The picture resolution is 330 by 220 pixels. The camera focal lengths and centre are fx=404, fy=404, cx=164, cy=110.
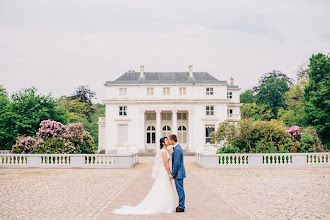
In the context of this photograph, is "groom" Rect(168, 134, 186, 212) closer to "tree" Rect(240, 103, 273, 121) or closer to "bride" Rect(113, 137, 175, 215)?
"bride" Rect(113, 137, 175, 215)

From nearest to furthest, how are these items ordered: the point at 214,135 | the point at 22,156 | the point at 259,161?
the point at 259,161 → the point at 22,156 → the point at 214,135

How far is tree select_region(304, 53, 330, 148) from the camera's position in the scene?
4222 centimetres

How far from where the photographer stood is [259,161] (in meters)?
26.2

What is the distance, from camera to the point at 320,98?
42781 mm

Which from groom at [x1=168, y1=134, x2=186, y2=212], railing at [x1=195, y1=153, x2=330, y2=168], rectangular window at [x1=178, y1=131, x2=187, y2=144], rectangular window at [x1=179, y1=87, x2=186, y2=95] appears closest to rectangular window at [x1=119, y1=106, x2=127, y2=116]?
rectangular window at [x1=179, y1=87, x2=186, y2=95]

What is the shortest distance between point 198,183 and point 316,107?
101 feet

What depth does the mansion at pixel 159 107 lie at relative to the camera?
57.6 metres

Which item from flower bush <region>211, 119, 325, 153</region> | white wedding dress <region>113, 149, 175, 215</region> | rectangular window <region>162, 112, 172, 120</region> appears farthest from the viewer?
rectangular window <region>162, 112, 172, 120</region>

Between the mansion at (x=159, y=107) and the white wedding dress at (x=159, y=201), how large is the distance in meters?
46.5

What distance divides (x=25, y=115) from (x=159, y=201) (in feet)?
104

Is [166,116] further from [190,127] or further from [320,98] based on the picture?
[320,98]

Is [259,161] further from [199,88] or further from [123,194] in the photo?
[199,88]

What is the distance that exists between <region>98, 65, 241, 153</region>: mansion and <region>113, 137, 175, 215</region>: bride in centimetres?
4650

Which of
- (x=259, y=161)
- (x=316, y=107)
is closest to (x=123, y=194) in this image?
(x=259, y=161)
